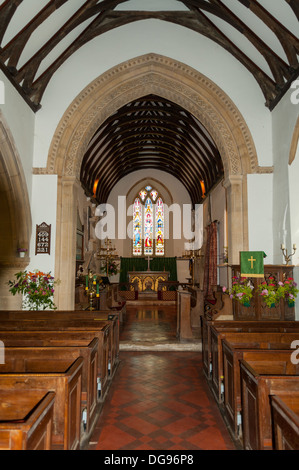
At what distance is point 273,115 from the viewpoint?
6.52 m

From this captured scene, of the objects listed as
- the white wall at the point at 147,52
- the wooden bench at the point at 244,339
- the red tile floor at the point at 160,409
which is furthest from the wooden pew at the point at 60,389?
the white wall at the point at 147,52

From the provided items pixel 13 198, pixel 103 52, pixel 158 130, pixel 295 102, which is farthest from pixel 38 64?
pixel 158 130

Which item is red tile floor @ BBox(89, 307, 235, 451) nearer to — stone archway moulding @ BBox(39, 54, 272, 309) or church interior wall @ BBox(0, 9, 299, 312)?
stone archway moulding @ BBox(39, 54, 272, 309)

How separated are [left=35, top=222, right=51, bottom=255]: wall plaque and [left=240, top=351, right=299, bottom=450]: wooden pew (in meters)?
4.74

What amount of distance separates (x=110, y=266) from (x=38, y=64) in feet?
31.4

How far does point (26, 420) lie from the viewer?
1.53m

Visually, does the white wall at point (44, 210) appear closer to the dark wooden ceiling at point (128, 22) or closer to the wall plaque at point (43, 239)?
the wall plaque at point (43, 239)

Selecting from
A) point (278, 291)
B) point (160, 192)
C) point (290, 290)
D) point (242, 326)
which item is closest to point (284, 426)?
point (242, 326)

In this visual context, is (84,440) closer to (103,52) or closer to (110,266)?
(103,52)

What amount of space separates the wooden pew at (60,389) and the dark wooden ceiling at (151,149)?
27.7ft

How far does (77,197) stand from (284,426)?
20.1 ft

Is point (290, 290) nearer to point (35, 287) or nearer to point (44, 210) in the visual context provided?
point (35, 287)

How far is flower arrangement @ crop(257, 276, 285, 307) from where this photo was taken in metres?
5.06

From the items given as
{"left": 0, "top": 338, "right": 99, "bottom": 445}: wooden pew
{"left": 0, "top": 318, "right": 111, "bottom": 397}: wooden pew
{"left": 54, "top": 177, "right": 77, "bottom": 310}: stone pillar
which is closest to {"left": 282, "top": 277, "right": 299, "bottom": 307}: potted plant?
{"left": 0, "top": 318, "right": 111, "bottom": 397}: wooden pew
